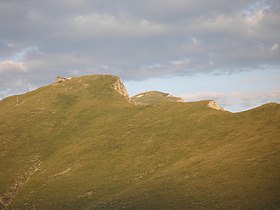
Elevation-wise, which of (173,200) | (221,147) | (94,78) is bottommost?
(173,200)

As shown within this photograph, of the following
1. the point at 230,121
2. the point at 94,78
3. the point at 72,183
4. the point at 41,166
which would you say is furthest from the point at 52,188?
the point at 94,78

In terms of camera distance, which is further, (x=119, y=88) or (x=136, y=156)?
(x=119, y=88)

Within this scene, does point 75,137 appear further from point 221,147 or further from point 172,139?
point 221,147

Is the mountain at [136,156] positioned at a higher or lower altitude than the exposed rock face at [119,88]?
lower

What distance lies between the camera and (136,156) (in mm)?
110000

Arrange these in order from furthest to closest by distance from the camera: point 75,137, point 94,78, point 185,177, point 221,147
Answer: point 94,78, point 75,137, point 221,147, point 185,177

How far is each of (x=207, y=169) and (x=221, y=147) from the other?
11.3 metres

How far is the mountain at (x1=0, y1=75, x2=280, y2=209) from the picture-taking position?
266ft

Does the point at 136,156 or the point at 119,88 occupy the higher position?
the point at 119,88

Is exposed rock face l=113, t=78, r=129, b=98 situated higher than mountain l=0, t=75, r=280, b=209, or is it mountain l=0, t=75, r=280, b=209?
exposed rock face l=113, t=78, r=129, b=98

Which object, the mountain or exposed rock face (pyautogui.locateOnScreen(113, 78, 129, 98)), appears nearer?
the mountain

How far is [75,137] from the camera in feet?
434

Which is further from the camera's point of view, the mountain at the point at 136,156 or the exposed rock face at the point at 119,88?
the exposed rock face at the point at 119,88

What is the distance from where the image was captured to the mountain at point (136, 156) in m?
81.1
